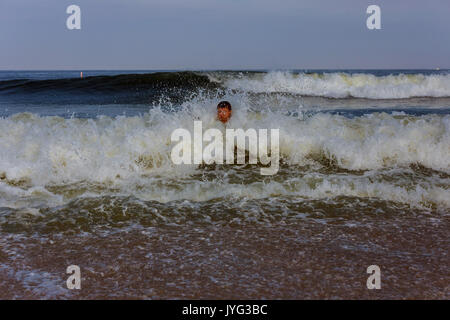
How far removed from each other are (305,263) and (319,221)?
0.90 m

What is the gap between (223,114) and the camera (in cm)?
708

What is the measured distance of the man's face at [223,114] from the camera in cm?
706

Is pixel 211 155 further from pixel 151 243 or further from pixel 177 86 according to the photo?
pixel 177 86

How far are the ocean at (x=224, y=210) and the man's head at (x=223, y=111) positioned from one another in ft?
0.49

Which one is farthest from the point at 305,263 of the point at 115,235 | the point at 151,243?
the point at 115,235

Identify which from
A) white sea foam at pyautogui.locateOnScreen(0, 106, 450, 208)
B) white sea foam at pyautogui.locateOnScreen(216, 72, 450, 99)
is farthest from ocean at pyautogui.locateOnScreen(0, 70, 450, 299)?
white sea foam at pyautogui.locateOnScreen(216, 72, 450, 99)

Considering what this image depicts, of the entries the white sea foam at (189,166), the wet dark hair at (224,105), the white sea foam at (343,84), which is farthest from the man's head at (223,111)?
the white sea foam at (343,84)

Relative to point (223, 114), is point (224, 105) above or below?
above

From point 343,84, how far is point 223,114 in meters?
13.5

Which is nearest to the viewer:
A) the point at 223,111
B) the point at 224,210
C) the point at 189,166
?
the point at 224,210

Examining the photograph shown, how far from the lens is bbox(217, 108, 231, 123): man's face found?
706 cm

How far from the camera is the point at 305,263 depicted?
123 inches

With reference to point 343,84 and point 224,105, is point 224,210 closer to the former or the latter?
point 224,105

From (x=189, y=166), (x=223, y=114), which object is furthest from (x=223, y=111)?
(x=189, y=166)
